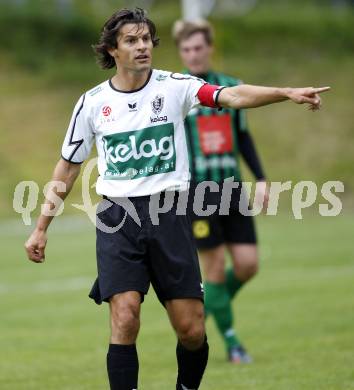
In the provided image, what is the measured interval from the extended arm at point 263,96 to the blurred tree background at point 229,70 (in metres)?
15.6

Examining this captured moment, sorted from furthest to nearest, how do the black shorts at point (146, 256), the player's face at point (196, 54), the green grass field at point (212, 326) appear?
1. the player's face at point (196, 54)
2. the green grass field at point (212, 326)
3. the black shorts at point (146, 256)

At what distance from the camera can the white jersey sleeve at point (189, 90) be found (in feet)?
18.9

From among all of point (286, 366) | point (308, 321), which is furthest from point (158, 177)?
point (308, 321)

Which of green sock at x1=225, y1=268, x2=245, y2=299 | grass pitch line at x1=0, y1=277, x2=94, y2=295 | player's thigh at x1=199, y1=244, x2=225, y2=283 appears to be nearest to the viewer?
player's thigh at x1=199, y1=244, x2=225, y2=283

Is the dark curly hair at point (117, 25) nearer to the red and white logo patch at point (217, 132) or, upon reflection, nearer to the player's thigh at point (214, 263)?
the red and white logo patch at point (217, 132)

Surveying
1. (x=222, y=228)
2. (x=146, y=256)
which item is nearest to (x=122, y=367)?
(x=146, y=256)

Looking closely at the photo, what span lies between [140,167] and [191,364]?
43.9 inches

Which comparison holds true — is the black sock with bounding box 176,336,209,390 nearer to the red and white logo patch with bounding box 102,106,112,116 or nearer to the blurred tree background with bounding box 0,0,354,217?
the red and white logo patch with bounding box 102,106,112,116

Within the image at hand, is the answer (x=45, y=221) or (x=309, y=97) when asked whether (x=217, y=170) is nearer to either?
(x=45, y=221)

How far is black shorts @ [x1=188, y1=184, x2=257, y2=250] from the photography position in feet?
26.1

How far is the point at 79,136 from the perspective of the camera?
5.81 m

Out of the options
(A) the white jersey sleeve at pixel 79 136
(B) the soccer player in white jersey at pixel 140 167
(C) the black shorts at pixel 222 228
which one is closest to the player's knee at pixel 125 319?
(B) the soccer player in white jersey at pixel 140 167

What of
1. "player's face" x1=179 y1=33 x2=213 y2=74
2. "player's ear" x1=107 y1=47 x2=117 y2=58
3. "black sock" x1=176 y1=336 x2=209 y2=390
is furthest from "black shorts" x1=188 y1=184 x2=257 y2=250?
"player's ear" x1=107 y1=47 x2=117 y2=58

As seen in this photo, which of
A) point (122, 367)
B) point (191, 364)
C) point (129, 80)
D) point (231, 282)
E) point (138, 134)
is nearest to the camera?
point (122, 367)
